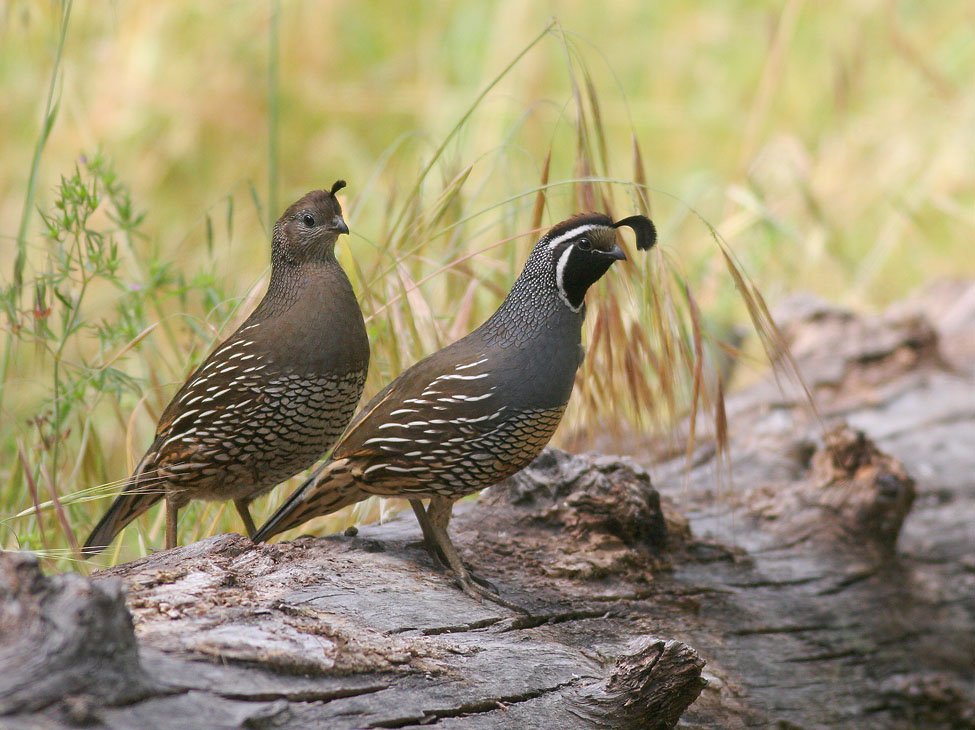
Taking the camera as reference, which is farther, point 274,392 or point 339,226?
point 339,226

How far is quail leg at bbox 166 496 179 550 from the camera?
2.57m

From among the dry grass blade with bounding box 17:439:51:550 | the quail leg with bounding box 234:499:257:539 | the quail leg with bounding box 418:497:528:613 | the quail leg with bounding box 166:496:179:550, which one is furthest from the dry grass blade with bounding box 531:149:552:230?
the dry grass blade with bounding box 17:439:51:550

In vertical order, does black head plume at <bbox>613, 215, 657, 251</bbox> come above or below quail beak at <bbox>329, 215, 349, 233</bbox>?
below

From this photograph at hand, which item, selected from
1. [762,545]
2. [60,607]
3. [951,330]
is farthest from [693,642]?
[951,330]

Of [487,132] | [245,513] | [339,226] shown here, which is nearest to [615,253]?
[339,226]

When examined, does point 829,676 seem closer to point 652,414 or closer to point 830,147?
point 652,414

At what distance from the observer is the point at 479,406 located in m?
2.31

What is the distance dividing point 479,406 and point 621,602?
59 cm

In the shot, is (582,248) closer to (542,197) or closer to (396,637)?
(542,197)

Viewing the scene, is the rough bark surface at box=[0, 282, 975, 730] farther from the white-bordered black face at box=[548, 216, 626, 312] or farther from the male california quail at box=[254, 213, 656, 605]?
the white-bordered black face at box=[548, 216, 626, 312]

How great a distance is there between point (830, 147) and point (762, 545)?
3.87 meters

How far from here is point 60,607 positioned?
56.9 inches

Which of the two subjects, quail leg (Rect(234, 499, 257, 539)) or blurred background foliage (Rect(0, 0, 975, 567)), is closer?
quail leg (Rect(234, 499, 257, 539))

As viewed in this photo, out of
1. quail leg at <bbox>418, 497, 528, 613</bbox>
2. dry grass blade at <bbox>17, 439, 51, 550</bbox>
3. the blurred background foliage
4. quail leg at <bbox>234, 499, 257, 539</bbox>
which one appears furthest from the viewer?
the blurred background foliage
